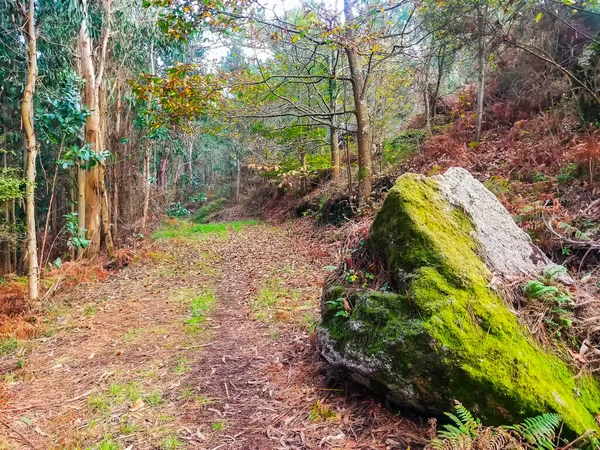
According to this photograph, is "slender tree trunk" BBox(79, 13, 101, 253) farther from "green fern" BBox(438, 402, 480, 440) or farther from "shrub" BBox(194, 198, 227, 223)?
"shrub" BBox(194, 198, 227, 223)

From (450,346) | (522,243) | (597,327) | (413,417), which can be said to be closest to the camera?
(450,346)

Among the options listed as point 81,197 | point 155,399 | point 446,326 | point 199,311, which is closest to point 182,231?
point 81,197

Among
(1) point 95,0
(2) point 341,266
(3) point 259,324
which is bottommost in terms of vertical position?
(3) point 259,324

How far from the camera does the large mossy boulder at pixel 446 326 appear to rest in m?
→ 2.30

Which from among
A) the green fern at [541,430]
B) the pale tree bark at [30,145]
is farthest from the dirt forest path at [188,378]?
the pale tree bark at [30,145]

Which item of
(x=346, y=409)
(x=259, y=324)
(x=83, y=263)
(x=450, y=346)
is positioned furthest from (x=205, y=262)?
(x=450, y=346)

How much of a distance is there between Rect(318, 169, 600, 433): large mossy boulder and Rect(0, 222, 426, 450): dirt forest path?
406mm

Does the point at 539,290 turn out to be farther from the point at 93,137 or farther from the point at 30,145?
the point at 93,137

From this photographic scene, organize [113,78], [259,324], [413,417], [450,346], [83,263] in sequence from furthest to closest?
[113,78] → [83,263] → [259,324] → [413,417] → [450,346]

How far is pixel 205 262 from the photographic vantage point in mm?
9680

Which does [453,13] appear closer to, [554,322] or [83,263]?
[554,322]

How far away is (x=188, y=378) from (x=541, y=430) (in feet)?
10.4

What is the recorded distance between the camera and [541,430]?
6.62 ft

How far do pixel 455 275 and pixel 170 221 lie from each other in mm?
17201
